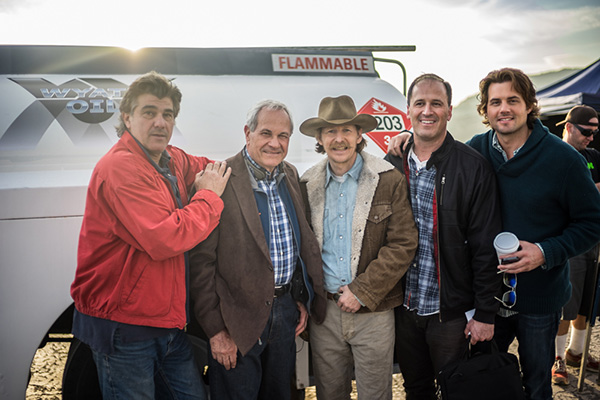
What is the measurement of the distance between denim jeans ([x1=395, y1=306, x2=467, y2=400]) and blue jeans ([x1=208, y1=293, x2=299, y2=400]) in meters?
0.67

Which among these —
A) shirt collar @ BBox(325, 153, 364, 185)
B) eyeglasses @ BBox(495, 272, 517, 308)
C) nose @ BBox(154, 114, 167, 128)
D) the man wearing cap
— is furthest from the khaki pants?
the man wearing cap

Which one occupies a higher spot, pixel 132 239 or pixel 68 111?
pixel 68 111

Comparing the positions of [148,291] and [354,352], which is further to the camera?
[354,352]

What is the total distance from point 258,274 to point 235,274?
0.37ft

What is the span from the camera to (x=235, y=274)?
189 cm

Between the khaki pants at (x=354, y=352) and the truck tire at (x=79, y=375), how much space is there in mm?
1387

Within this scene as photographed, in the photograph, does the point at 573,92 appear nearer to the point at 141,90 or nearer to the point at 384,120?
the point at 384,120

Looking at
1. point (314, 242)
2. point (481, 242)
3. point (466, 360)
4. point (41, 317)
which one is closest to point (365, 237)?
point (314, 242)

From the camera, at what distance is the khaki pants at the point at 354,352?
2.15m

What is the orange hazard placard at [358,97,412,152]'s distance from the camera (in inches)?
112

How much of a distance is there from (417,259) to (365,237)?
1.09 feet

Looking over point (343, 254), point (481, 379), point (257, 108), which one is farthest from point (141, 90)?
point (481, 379)

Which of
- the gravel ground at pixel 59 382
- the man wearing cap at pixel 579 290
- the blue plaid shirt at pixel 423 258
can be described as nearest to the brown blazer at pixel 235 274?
the blue plaid shirt at pixel 423 258

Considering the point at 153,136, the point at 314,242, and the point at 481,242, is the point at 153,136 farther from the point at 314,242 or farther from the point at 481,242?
the point at 481,242
